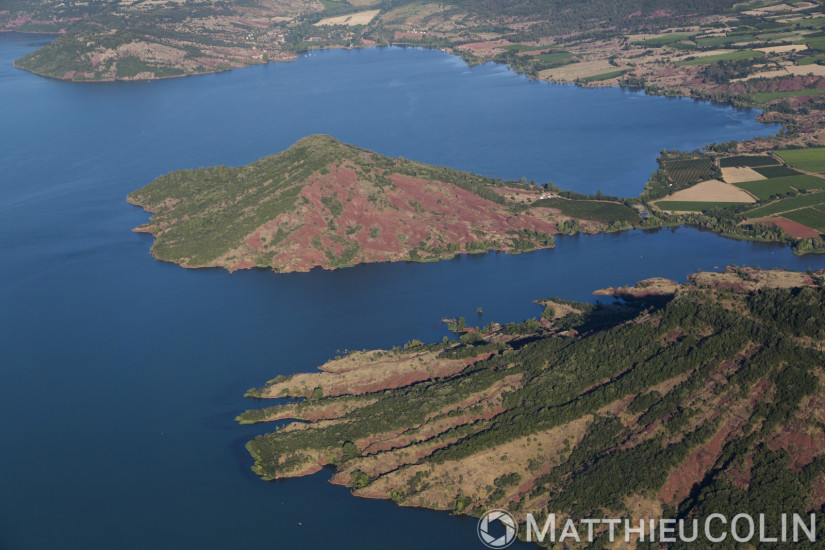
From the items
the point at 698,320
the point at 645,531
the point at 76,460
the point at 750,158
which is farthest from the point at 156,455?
the point at 750,158

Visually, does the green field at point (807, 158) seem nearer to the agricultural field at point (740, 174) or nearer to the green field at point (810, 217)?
the agricultural field at point (740, 174)

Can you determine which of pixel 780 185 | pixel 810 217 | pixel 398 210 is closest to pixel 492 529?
pixel 398 210

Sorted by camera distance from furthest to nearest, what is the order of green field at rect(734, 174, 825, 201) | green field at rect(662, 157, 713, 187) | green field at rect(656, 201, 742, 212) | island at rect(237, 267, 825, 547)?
green field at rect(662, 157, 713, 187) → green field at rect(734, 174, 825, 201) → green field at rect(656, 201, 742, 212) → island at rect(237, 267, 825, 547)

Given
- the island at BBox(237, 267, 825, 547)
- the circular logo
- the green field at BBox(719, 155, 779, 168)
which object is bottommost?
the circular logo

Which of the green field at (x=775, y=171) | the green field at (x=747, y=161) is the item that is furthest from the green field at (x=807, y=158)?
the green field at (x=747, y=161)

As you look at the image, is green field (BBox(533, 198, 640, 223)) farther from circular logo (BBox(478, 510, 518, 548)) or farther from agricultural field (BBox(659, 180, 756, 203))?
circular logo (BBox(478, 510, 518, 548))

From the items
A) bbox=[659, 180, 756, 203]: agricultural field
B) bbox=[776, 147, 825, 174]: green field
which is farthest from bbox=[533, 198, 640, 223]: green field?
bbox=[776, 147, 825, 174]: green field

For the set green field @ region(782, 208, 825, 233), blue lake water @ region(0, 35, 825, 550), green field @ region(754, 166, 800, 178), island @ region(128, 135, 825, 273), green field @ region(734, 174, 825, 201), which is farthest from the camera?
green field @ region(754, 166, 800, 178)
